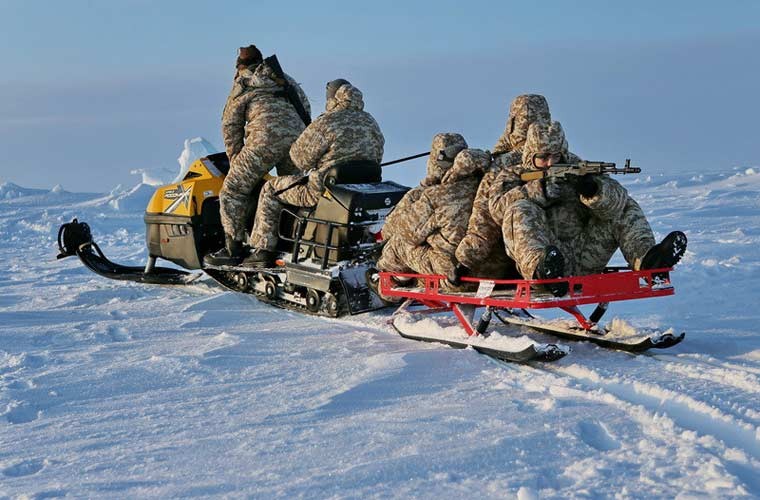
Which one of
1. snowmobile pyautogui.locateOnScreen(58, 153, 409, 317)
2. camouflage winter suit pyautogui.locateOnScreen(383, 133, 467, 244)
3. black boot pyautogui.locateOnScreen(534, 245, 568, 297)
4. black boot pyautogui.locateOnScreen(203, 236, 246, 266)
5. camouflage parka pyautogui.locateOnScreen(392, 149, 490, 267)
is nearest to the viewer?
black boot pyautogui.locateOnScreen(534, 245, 568, 297)

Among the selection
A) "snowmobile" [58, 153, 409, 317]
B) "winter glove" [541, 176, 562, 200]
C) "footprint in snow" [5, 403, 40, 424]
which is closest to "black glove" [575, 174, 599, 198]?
"winter glove" [541, 176, 562, 200]

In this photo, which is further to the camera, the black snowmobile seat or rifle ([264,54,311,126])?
rifle ([264,54,311,126])

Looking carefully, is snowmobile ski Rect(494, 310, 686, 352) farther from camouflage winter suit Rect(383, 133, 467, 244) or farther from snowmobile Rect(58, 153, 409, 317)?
snowmobile Rect(58, 153, 409, 317)

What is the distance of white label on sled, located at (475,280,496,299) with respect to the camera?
5.66 meters

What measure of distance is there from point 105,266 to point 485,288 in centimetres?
518

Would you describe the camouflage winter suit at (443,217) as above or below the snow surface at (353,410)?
above

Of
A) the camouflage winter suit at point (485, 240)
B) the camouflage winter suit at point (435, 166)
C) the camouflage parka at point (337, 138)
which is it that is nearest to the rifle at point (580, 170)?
the camouflage winter suit at point (485, 240)

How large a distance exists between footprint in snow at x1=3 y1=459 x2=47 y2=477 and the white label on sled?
275cm

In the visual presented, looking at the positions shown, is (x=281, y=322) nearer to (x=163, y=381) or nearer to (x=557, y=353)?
(x=163, y=381)

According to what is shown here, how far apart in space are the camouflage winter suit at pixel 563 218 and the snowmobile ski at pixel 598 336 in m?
0.38

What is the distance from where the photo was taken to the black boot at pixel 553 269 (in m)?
5.30

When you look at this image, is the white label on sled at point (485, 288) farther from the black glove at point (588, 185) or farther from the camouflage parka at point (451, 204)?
the black glove at point (588, 185)

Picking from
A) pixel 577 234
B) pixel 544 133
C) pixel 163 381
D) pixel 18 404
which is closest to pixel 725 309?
pixel 577 234

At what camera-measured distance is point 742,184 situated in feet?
63.9
